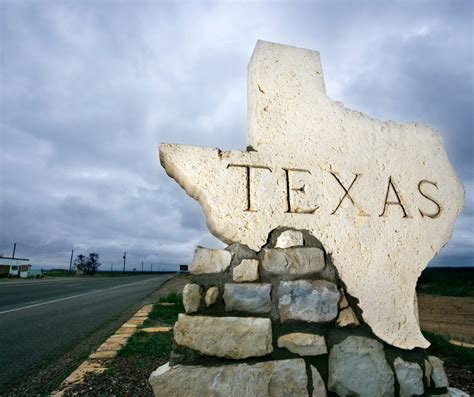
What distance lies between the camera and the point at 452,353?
3709 mm

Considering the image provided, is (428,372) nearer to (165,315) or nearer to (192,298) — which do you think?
(192,298)

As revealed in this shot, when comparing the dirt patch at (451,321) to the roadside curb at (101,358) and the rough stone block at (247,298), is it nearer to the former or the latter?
the rough stone block at (247,298)

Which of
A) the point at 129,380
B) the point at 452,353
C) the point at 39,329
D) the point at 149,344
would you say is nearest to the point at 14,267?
the point at 39,329

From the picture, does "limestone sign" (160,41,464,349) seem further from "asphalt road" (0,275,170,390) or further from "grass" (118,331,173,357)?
"asphalt road" (0,275,170,390)

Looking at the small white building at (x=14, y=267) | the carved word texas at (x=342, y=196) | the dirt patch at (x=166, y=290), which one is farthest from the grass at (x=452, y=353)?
the small white building at (x=14, y=267)

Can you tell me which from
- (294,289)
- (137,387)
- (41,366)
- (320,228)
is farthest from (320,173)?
(41,366)

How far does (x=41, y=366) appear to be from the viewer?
140 inches

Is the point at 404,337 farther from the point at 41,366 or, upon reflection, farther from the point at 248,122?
the point at 41,366

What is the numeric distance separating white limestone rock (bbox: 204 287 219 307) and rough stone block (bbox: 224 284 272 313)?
55 millimetres

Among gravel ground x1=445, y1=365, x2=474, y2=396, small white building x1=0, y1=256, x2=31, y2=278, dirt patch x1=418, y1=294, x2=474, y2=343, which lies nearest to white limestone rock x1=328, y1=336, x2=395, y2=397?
gravel ground x1=445, y1=365, x2=474, y2=396

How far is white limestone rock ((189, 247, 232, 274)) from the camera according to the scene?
1.86 metres

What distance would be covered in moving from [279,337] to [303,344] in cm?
13

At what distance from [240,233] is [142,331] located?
3497mm

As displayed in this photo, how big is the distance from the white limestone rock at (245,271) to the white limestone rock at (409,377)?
96 centimetres
